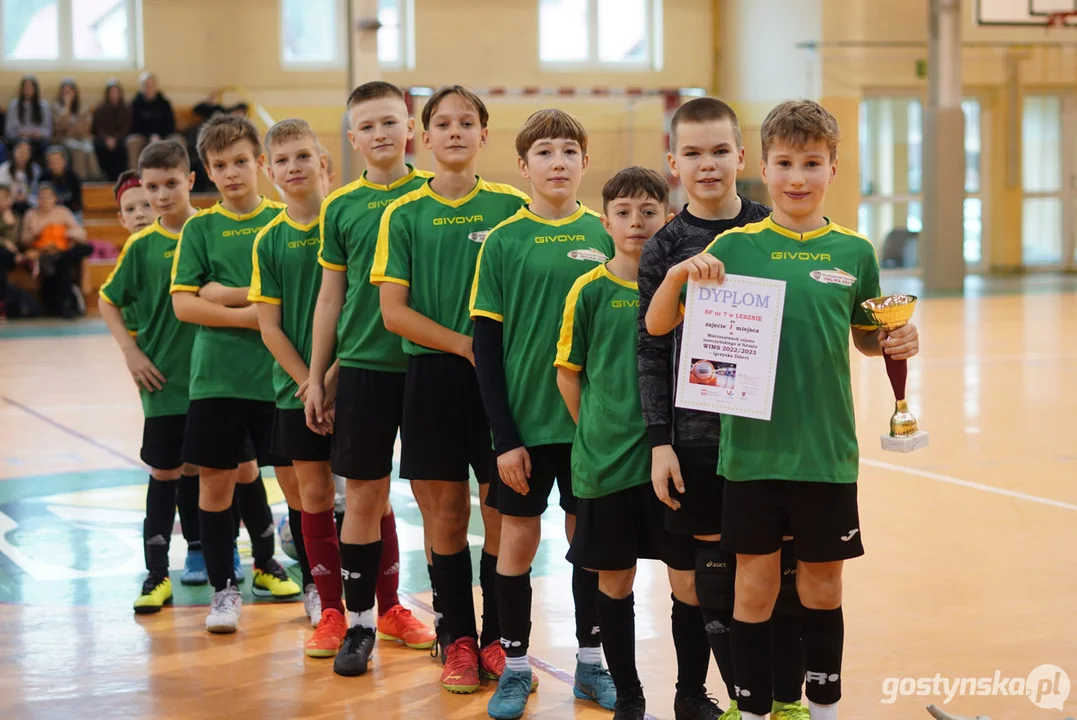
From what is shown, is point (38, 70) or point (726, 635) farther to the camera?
point (38, 70)

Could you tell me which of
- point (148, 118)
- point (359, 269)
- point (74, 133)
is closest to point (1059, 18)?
point (148, 118)

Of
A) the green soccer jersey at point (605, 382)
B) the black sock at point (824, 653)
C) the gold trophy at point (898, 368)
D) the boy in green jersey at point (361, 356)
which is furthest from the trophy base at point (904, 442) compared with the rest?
the boy in green jersey at point (361, 356)

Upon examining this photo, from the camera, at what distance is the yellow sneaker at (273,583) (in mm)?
4870

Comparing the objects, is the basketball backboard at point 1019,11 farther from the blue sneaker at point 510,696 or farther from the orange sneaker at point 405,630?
the blue sneaker at point 510,696

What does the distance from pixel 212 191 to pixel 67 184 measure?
2154 mm

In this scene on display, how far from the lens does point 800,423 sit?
3.01m

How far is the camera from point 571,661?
4016 mm

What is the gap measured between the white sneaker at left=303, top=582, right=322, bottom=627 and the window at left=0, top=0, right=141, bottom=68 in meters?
15.8

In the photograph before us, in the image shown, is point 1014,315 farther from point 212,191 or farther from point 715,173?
point 715,173

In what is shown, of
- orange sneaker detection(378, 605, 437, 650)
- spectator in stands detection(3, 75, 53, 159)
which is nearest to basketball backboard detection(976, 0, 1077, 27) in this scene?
spectator in stands detection(3, 75, 53, 159)

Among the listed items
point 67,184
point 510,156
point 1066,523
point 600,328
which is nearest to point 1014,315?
point 510,156

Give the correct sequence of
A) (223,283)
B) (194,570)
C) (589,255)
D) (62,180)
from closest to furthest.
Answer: (589,255) < (223,283) < (194,570) < (62,180)

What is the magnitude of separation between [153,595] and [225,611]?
0.38 m

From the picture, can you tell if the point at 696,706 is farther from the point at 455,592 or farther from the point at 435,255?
the point at 435,255
